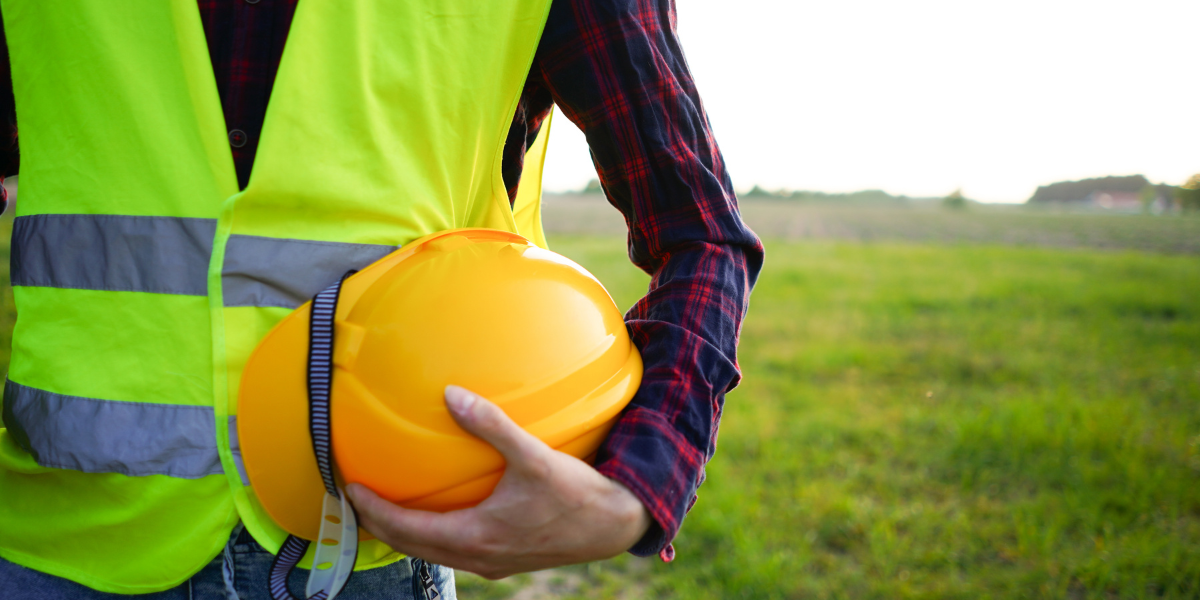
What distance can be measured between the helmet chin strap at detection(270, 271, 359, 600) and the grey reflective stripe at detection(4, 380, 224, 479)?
15 cm

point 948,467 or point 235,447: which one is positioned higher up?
point 235,447

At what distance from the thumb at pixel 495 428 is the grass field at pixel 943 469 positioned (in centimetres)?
245

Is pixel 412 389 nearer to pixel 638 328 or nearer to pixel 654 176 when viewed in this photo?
pixel 638 328

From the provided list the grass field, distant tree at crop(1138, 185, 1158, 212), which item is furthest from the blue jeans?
distant tree at crop(1138, 185, 1158, 212)

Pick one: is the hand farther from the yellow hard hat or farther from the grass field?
the grass field

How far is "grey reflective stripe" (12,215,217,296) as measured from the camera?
0.81 meters

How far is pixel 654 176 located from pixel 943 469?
3962mm

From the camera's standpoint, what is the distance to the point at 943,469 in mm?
4027

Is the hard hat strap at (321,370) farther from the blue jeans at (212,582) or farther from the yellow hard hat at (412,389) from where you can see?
the blue jeans at (212,582)

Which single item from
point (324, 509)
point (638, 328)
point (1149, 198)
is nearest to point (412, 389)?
point (324, 509)

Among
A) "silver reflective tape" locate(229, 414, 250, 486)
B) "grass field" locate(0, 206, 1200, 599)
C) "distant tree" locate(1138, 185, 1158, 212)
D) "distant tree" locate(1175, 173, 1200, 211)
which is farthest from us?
"distant tree" locate(1138, 185, 1158, 212)

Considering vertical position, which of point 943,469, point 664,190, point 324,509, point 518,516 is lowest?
point 943,469

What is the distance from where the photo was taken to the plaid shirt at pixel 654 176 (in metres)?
0.85

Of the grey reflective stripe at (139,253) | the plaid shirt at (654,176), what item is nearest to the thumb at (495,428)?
the plaid shirt at (654,176)
